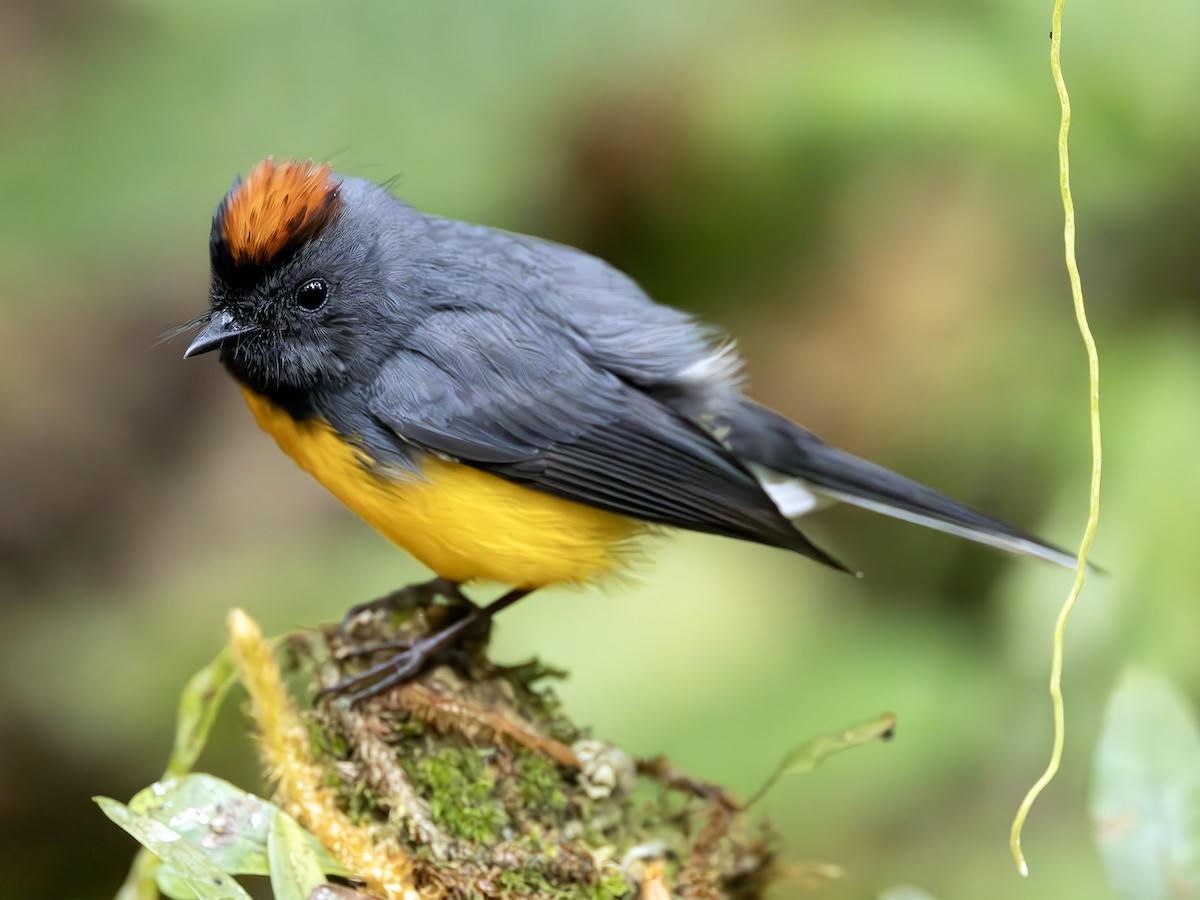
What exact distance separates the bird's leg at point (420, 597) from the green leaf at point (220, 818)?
2.37ft

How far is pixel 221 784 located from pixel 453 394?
44.9 inches

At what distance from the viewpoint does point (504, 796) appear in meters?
2.20

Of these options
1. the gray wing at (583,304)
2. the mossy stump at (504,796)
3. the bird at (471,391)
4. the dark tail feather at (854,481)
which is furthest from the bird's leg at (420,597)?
the dark tail feather at (854,481)

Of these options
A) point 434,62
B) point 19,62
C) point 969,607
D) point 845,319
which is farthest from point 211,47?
point 969,607

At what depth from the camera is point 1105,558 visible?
12.5ft

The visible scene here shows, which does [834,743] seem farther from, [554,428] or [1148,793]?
[554,428]

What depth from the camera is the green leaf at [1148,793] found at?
189 cm

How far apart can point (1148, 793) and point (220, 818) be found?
4.59 feet

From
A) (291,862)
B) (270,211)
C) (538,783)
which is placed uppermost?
(270,211)

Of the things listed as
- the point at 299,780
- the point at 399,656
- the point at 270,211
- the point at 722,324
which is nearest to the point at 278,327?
the point at 270,211

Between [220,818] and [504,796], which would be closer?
[220,818]

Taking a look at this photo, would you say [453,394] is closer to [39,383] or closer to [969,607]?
[969,607]

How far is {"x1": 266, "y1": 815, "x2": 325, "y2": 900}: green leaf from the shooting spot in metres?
1.80

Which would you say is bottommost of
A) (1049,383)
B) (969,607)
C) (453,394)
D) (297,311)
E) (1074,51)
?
(969,607)
